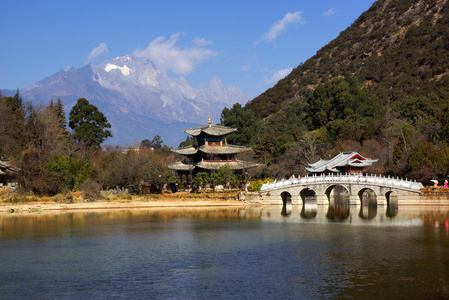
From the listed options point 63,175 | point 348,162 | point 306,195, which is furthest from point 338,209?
point 63,175

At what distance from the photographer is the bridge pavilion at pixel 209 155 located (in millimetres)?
71250

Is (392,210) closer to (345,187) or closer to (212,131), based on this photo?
(345,187)

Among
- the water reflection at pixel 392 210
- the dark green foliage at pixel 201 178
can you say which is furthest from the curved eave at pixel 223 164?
the water reflection at pixel 392 210

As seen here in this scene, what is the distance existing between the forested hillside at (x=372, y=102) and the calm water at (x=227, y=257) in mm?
24031

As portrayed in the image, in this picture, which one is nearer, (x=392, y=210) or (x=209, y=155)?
(x=392, y=210)

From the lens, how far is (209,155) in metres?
72.4

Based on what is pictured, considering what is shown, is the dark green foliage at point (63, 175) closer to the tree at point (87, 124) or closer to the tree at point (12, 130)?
the tree at point (12, 130)

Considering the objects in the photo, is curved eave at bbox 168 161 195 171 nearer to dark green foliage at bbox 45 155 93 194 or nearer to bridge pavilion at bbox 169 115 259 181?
bridge pavilion at bbox 169 115 259 181

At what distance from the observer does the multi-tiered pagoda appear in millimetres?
71250

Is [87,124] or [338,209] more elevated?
[87,124]

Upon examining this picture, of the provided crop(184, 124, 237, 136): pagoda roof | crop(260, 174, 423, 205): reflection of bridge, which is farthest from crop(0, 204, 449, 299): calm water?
crop(184, 124, 237, 136): pagoda roof

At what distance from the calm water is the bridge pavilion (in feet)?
62.6

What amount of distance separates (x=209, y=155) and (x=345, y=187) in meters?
18.6

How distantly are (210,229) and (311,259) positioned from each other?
13586 millimetres
